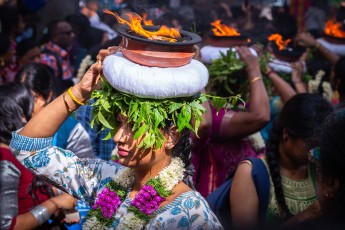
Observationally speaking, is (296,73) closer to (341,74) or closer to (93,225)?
(341,74)

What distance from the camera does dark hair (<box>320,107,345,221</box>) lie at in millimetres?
1874

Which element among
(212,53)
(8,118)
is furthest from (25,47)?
(8,118)

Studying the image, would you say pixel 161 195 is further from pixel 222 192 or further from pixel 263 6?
pixel 263 6

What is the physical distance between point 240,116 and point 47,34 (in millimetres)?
4755

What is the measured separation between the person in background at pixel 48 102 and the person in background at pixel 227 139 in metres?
0.80

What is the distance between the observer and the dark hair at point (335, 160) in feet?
6.15

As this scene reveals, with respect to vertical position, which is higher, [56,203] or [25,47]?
[56,203]

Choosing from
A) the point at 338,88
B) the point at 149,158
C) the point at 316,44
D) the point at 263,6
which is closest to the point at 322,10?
the point at 263,6

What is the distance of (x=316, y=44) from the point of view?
253 inches

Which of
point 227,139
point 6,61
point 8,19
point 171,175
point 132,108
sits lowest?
point 6,61

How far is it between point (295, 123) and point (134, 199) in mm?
1182

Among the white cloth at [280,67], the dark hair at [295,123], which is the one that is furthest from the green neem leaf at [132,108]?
the white cloth at [280,67]

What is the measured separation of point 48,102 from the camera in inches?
162

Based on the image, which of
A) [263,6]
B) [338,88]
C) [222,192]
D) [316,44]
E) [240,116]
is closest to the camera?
[222,192]
